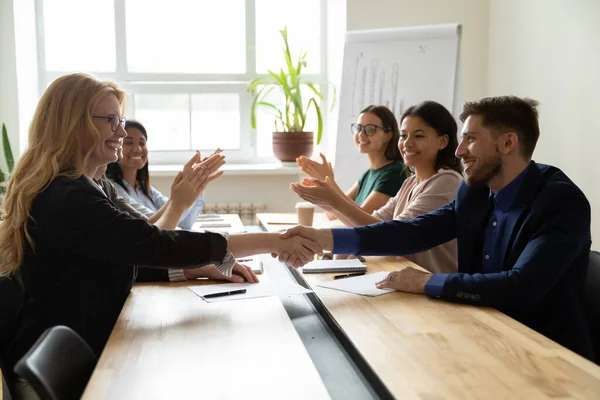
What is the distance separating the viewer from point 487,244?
6.89 ft

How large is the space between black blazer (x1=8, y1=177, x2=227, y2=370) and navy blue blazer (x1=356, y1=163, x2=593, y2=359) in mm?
824

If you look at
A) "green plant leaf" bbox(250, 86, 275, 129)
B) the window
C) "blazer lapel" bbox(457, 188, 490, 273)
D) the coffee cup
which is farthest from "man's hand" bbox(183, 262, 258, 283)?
the window

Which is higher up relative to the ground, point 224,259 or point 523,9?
point 523,9

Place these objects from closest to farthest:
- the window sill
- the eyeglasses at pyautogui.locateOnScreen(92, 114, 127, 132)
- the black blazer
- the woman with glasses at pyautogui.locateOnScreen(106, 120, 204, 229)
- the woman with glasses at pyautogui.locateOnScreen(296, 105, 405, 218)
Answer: the black blazer
the eyeglasses at pyautogui.locateOnScreen(92, 114, 127, 132)
the woman with glasses at pyautogui.locateOnScreen(106, 120, 204, 229)
the woman with glasses at pyautogui.locateOnScreen(296, 105, 405, 218)
the window sill

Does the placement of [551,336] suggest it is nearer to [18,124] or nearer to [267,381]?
[267,381]

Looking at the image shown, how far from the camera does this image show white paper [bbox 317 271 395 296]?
1.95 metres

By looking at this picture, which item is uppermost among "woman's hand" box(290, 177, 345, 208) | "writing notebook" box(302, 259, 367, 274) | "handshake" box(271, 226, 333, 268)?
"woman's hand" box(290, 177, 345, 208)

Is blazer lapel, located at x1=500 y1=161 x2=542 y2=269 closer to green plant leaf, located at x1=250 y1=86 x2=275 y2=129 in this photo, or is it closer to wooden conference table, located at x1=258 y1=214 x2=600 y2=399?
wooden conference table, located at x1=258 y1=214 x2=600 y2=399

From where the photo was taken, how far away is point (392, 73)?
448 centimetres

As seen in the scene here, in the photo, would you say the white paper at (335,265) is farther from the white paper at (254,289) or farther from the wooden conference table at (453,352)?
the wooden conference table at (453,352)

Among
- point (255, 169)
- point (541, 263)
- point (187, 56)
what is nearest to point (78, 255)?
point (541, 263)

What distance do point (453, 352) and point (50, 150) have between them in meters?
1.20

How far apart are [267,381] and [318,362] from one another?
20 centimetres

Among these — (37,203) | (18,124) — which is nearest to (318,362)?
(37,203)
